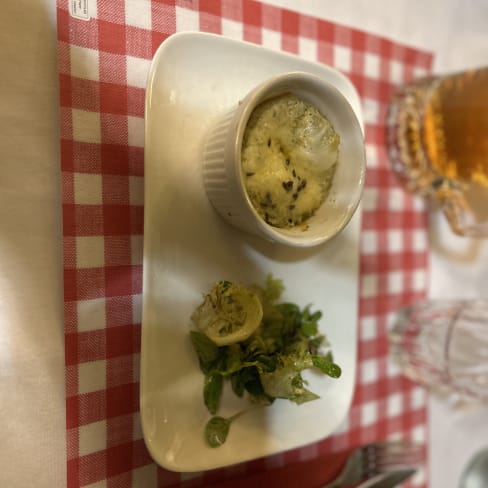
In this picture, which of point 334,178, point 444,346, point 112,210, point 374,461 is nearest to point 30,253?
point 112,210

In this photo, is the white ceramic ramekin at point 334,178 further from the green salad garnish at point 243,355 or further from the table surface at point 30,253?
the table surface at point 30,253

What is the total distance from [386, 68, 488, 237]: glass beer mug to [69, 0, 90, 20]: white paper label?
23.2 inches

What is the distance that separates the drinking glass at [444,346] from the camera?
3.21ft

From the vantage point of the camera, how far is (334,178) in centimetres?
71

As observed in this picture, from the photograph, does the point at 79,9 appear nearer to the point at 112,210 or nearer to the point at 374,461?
the point at 112,210

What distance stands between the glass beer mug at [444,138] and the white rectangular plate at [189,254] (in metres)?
0.26

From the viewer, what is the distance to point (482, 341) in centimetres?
100

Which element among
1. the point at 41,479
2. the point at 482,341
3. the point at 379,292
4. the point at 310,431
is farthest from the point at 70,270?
the point at 482,341

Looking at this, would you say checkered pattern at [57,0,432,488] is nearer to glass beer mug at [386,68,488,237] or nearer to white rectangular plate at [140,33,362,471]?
white rectangular plate at [140,33,362,471]

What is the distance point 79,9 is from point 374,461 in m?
0.89

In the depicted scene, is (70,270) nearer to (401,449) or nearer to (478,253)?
(401,449)

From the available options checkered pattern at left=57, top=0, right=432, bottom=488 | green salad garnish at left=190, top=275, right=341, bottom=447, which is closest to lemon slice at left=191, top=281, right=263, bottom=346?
green salad garnish at left=190, top=275, right=341, bottom=447

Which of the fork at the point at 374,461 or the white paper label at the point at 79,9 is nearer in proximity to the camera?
the white paper label at the point at 79,9

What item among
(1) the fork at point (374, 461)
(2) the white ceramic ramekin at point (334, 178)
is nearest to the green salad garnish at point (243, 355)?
(2) the white ceramic ramekin at point (334, 178)
